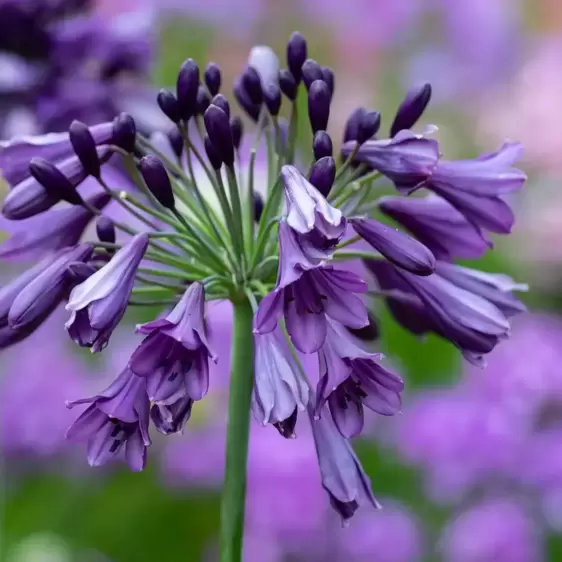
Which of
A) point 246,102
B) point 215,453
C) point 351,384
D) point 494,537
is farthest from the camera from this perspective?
point 215,453

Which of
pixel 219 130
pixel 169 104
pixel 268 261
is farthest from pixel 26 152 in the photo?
pixel 268 261

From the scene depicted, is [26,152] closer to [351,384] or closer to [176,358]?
[176,358]

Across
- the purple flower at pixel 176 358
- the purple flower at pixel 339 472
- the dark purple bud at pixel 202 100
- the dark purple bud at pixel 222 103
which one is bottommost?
the purple flower at pixel 339 472

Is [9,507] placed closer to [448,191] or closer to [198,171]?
[198,171]

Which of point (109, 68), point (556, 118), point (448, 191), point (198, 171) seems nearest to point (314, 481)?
point (198, 171)

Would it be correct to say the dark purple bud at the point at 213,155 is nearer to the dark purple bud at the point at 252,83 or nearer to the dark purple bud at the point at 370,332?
the dark purple bud at the point at 252,83

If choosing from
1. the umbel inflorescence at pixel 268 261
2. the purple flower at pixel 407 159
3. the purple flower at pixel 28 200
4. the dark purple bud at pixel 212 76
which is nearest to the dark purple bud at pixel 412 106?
the umbel inflorescence at pixel 268 261

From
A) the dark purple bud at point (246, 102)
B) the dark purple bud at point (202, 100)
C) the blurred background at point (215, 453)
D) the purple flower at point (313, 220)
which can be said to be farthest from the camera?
the blurred background at point (215, 453)
